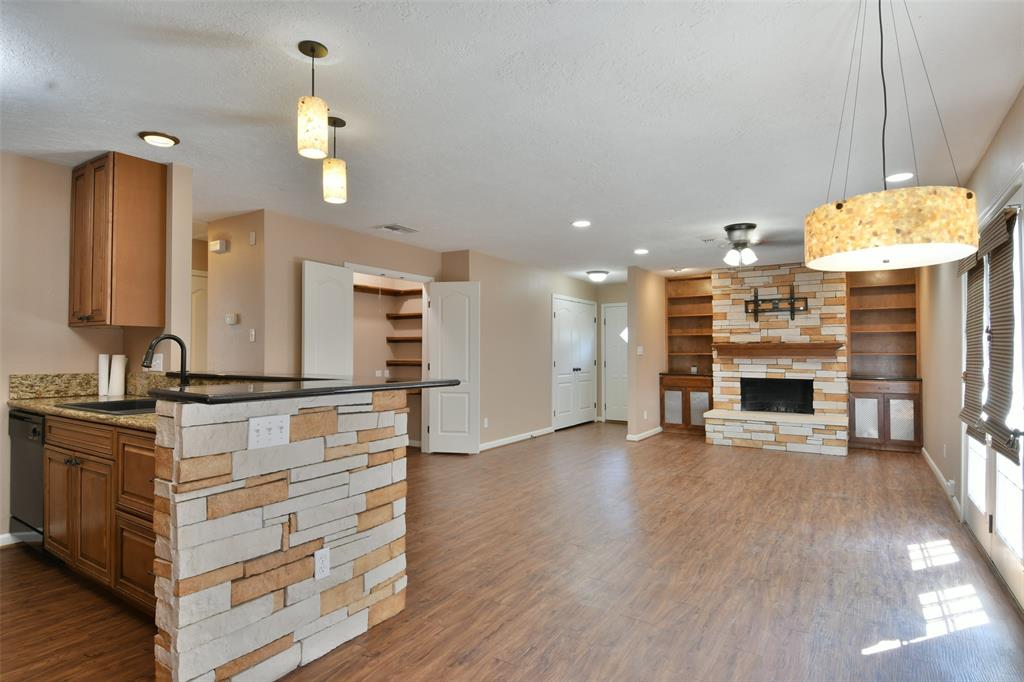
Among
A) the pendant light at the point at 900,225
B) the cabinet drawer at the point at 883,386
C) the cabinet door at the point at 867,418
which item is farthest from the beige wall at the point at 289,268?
the cabinet door at the point at 867,418

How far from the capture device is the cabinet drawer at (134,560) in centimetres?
242

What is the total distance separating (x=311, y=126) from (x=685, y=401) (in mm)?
7424

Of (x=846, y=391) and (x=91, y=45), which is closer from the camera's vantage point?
(x=91, y=45)

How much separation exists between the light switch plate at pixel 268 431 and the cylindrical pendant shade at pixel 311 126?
1.02 meters

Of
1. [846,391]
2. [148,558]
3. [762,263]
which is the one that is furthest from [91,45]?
[846,391]

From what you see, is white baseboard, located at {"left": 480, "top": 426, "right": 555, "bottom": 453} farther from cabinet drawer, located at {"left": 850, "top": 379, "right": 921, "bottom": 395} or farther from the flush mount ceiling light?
cabinet drawer, located at {"left": 850, "top": 379, "right": 921, "bottom": 395}

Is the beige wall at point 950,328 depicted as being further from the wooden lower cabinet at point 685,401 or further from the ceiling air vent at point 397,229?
the ceiling air vent at point 397,229

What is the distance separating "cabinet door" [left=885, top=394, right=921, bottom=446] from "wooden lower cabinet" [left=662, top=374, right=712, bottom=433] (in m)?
2.23

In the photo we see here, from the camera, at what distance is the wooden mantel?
7035mm

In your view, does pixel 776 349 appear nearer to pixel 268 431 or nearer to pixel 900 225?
pixel 900 225

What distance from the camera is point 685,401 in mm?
A: 8406

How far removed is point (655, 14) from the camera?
201cm

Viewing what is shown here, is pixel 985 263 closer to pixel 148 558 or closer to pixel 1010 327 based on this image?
pixel 1010 327

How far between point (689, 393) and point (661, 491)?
387cm
